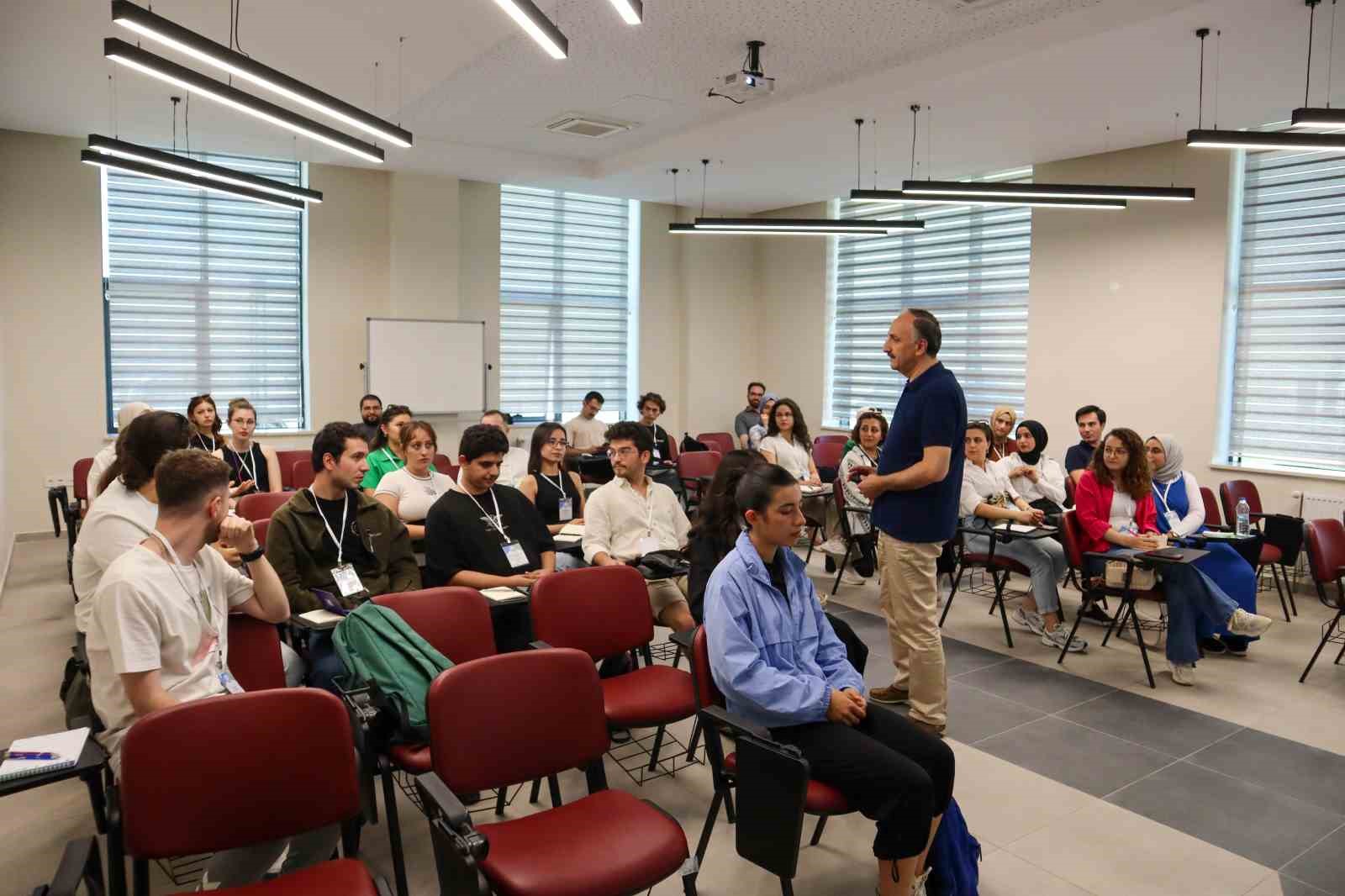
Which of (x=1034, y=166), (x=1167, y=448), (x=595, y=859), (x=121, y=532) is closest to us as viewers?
(x=595, y=859)

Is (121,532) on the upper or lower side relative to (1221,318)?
lower

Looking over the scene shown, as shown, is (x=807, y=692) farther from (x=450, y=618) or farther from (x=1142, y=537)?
(x=1142, y=537)

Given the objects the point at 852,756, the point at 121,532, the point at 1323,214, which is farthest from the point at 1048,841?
the point at 1323,214

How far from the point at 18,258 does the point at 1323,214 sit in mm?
11327

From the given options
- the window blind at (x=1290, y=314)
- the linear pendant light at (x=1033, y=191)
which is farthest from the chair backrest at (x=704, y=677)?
the window blind at (x=1290, y=314)

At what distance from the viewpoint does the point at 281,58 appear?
597cm

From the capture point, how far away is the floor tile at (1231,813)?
304 cm

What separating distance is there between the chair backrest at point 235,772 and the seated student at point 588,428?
24.8 feet

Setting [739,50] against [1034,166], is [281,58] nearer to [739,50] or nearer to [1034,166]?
[739,50]

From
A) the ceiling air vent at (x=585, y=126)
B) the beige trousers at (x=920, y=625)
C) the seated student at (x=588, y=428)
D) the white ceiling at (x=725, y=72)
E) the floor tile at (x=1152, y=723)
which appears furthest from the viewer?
the seated student at (x=588, y=428)

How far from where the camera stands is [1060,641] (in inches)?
209

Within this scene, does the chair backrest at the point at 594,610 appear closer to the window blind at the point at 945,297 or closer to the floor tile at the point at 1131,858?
the floor tile at the point at 1131,858

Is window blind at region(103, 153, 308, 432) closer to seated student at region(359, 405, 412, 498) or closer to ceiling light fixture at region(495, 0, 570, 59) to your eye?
seated student at region(359, 405, 412, 498)

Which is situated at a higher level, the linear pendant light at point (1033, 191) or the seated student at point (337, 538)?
the linear pendant light at point (1033, 191)
